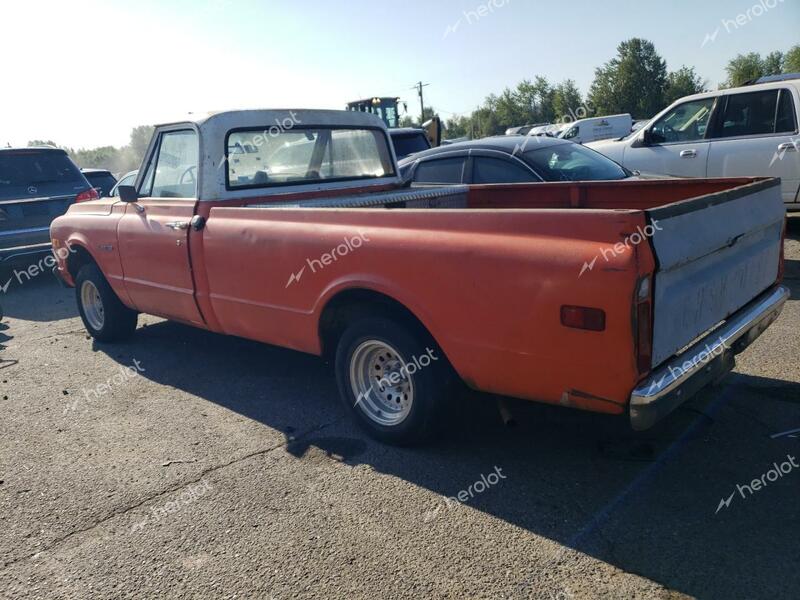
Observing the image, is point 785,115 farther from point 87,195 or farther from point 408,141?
point 87,195

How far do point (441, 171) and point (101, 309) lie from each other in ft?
12.7

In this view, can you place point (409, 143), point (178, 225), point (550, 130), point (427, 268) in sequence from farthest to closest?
point (550, 130) → point (409, 143) → point (178, 225) → point (427, 268)

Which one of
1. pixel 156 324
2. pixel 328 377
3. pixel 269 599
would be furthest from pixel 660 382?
pixel 156 324

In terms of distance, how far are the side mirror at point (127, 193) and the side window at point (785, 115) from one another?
731 cm

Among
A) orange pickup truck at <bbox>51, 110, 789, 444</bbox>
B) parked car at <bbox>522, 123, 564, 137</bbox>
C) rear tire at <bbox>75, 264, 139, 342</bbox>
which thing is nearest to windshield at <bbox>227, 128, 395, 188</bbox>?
orange pickup truck at <bbox>51, 110, 789, 444</bbox>

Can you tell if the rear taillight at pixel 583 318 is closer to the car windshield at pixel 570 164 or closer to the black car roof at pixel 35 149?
the car windshield at pixel 570 164

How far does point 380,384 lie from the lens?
3795 mm

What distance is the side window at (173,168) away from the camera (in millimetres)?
4855

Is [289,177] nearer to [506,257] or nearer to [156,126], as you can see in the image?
[156,126]

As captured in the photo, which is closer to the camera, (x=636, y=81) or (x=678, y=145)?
(x=678, y=145)

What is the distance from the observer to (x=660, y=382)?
8.63 feet

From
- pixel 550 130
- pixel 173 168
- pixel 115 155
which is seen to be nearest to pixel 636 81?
pixel 550 130

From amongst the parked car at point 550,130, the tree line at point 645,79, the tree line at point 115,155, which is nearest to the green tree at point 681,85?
the tree line at point 645,79

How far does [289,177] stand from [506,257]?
2752 mm
